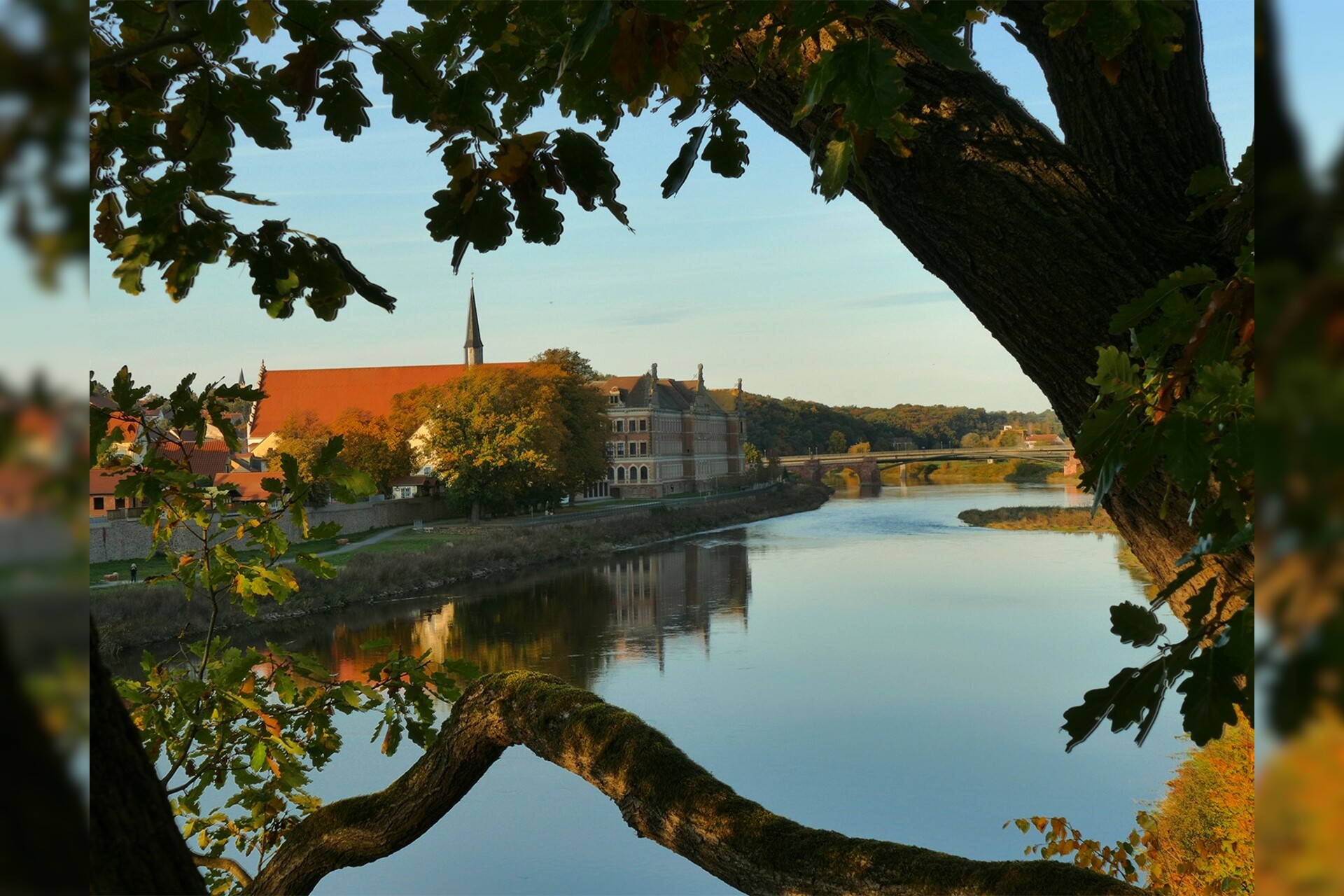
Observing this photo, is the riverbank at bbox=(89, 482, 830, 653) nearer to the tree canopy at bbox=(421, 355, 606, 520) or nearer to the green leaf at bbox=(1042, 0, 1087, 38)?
the tree canopy at bbox=(421, 355, 606, 520)

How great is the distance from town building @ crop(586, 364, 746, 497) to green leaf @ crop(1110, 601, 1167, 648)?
38085mm

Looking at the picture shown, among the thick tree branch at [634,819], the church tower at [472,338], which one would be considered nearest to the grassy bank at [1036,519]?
the church tower at [472,338]

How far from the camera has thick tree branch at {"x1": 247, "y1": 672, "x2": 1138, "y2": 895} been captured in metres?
1.25

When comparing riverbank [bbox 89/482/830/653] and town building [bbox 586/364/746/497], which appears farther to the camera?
town building [bbox 586/364/746/497]

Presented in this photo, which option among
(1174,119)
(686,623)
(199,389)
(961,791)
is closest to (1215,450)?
(1174,119)

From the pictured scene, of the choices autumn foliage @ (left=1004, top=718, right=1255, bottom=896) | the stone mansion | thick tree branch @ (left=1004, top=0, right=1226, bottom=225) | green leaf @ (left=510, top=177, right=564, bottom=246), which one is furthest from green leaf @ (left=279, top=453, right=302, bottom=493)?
the stone mansion

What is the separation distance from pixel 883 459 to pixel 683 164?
4207 cm

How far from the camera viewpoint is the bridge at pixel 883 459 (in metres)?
37.7

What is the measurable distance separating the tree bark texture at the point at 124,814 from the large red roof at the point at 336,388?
121 ft

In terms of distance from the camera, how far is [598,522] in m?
29.0

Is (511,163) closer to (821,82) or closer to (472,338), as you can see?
(821,82)

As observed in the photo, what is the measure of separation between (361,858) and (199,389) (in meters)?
0.95

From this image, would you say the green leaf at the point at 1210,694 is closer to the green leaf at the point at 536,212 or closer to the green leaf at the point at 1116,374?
the green leaf at the point at 1116,374

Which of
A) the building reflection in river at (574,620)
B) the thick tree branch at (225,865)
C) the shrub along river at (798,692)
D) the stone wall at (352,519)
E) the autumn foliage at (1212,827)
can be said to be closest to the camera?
the thick tree branch at (225,865)
